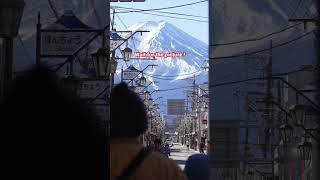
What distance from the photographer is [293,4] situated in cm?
402

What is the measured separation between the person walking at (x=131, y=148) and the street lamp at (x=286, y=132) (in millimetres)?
1734

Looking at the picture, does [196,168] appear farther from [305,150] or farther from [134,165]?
[134,165]

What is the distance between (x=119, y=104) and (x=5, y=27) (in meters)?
1.39

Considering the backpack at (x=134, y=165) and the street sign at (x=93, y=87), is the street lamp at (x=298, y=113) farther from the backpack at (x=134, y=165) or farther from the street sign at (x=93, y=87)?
the backpack at (x=134, y=165)

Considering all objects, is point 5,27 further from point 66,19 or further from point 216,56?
point 216,56

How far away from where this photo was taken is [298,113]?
387 cm

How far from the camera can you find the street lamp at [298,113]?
3850mm

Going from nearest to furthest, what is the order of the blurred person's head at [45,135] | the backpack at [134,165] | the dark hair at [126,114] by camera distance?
1. the blurred person's head at [45,135]
2. the backpack at [134,165]
3. the dark hair at [126,114]

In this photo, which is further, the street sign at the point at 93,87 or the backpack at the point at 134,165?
the street sign at the point at 93,87

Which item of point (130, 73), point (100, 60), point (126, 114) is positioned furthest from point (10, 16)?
point (130, 73)

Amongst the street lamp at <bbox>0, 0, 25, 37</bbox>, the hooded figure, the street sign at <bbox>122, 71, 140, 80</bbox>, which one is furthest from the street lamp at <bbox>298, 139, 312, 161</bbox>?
the street sign at <bbox>122, 71, 140, 80</bbox>

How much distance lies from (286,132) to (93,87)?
1430 millimetres

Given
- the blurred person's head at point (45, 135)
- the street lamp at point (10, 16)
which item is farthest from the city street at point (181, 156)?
the blurred person's head at point (45, 135)

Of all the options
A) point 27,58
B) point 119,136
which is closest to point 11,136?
point 119,136
